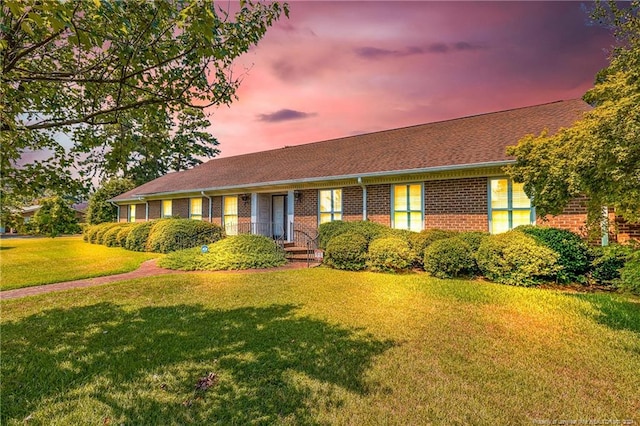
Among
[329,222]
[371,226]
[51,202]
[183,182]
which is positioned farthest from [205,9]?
[183,182]

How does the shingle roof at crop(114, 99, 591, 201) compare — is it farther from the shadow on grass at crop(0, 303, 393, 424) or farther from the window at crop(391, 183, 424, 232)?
the shadow on grass at crop(0, 303, 393, 424)

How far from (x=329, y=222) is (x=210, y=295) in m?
6.49

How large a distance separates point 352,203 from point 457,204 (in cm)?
409

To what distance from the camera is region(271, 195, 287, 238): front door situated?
1717 cm

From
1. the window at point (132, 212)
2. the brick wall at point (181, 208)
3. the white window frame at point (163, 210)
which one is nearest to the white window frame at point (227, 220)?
the brick wall at point (181, 208)

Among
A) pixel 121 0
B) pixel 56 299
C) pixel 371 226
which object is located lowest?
pixel 56 299

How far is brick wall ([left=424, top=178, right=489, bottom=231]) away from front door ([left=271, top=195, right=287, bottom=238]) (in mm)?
7746

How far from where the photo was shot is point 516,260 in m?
8.30

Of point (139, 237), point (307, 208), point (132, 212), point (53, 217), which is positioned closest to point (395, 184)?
point (307, 208)

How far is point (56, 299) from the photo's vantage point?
754 centimetres

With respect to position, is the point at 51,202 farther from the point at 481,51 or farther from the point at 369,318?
the point at 481,51

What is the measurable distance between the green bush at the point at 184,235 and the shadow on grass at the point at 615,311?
44.2 feet

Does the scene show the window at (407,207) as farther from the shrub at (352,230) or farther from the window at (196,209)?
the window at (196,209)

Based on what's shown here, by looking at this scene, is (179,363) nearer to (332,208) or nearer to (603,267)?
(603,267)
